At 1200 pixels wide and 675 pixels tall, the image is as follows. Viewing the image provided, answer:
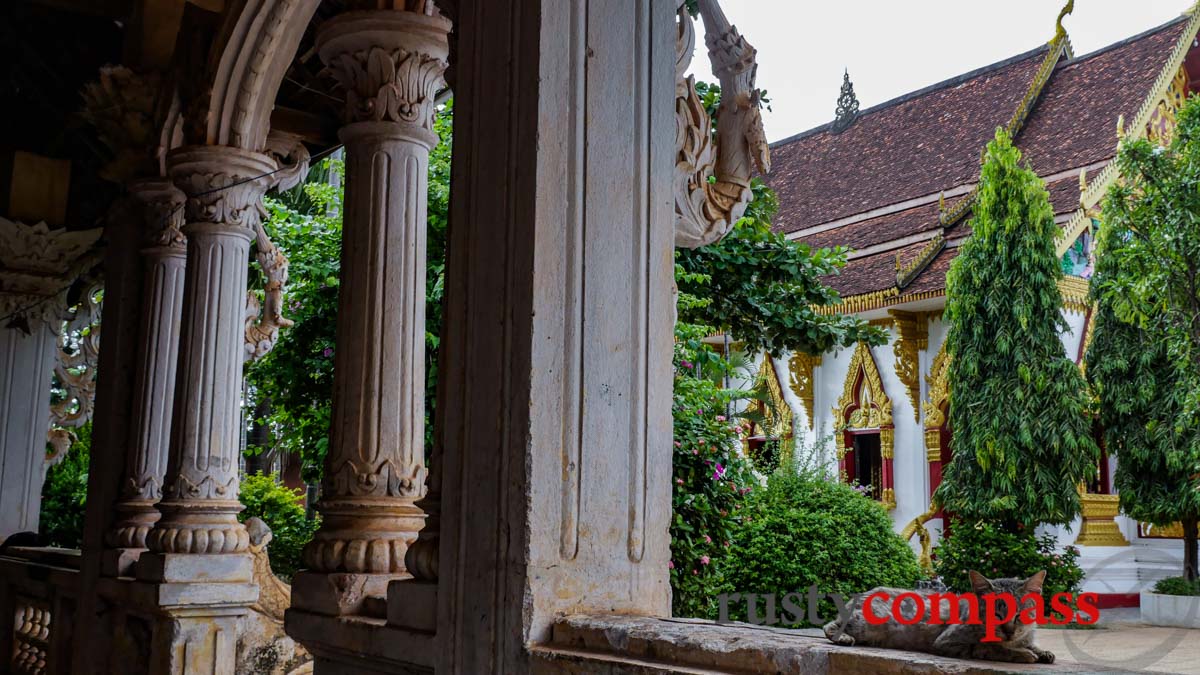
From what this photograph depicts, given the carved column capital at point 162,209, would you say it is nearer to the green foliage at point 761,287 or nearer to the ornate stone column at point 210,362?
the ornate stone column at point 210,362

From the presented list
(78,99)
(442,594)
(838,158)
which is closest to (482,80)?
(442,594)

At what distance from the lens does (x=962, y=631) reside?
4.70ft

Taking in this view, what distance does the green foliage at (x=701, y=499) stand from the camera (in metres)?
7.08

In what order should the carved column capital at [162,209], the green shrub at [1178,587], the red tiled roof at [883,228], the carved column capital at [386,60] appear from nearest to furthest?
the carved column capital at [386,60] < the carved column capital at [162,209] < the green shrub at [1178,587] < the red tiled roof at [883,228]

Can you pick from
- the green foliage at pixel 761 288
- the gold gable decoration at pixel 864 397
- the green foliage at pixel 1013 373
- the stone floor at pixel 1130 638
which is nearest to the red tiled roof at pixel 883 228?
the gold gable decoration at pixel 864 397

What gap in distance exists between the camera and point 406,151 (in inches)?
144

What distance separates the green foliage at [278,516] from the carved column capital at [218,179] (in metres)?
5.29

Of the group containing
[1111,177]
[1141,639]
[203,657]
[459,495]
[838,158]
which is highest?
[838,158]

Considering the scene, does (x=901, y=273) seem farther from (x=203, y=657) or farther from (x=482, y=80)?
(x=482, y=80)

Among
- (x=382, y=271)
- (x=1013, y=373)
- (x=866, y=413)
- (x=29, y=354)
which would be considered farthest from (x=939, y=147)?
(x=382, y=271)

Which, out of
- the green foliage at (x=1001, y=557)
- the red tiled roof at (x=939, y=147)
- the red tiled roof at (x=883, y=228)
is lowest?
the green foliage at (x=1001, y=557)

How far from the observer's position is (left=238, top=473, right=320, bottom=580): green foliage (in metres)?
9.82

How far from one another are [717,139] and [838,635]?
5.13 ft

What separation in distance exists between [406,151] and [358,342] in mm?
653
